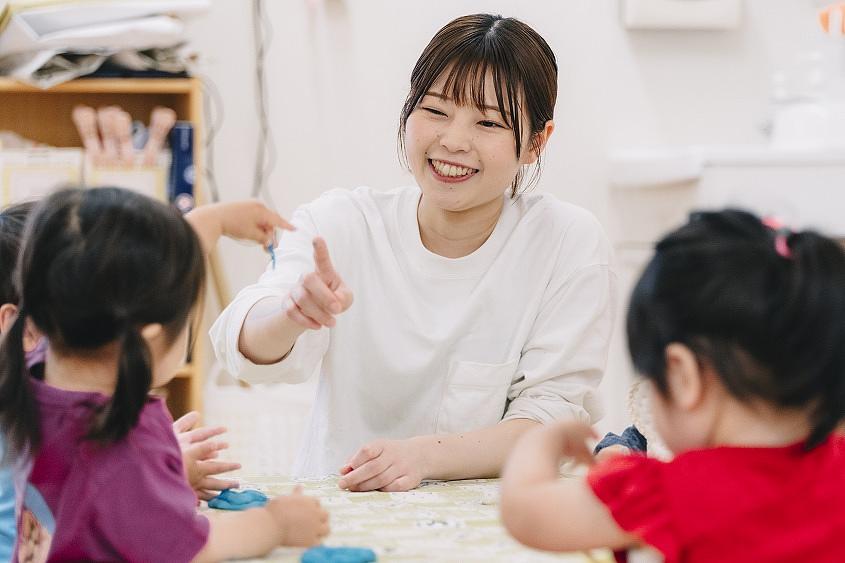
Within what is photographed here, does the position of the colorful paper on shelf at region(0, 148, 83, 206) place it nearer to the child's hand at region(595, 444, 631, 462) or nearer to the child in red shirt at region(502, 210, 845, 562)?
the child's hand at region(595, 444, 631, 462)

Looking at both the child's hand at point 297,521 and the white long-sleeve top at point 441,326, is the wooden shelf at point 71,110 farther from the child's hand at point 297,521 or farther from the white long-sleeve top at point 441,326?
the child's hand at point 297,521

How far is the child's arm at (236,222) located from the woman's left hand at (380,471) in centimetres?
27

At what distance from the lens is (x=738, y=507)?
2.41ft

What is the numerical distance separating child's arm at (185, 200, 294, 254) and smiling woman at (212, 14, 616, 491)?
0.20m

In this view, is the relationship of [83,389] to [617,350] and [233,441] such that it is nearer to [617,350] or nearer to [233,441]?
[233,441]

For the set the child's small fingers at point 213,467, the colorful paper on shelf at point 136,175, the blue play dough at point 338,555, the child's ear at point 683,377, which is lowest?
the child's small fingers at point 213,467

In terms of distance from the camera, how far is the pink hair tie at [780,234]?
76 cm

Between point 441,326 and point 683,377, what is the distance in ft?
2.36

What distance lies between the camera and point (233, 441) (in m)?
2.50

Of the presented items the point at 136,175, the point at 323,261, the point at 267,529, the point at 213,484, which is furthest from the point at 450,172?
the point at 136,175

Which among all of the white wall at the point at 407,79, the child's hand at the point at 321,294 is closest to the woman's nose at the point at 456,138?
the child's hand at the point at 321,294

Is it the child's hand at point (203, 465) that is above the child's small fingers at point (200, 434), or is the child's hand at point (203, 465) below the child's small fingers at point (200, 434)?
below

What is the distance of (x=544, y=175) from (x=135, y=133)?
104 cm

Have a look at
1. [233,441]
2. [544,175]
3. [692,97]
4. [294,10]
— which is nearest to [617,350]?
[544,175]
